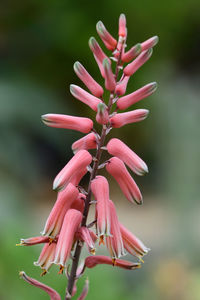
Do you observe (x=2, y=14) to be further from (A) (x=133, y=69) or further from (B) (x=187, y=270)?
(A) (x=133, y=69)

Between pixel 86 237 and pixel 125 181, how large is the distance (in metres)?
0.34

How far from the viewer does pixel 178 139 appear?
12.8 metres

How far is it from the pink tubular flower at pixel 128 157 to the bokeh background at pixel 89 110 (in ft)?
24.9

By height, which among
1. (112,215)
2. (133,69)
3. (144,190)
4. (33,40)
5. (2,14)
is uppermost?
(2,14)

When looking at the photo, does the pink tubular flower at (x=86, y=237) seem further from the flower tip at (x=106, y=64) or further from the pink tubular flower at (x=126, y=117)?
the flower tip at (x=106, y=64)

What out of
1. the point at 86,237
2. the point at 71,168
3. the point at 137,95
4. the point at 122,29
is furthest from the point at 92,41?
the point at 86,237

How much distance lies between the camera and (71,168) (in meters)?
2.32

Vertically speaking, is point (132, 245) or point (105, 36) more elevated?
point (105, 36)

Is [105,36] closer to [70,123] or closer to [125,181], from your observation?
[70,123]

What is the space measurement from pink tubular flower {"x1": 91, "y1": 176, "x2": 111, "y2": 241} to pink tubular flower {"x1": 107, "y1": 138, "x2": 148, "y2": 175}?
5.9 inches

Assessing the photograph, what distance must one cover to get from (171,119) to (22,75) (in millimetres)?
4165

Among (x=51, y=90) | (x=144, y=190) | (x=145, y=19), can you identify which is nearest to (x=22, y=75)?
(x=51, y=90)

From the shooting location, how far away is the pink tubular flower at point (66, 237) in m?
2.29

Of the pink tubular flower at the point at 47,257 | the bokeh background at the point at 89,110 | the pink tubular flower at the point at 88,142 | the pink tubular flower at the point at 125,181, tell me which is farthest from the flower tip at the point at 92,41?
the bokeh background at the point at 89,110
